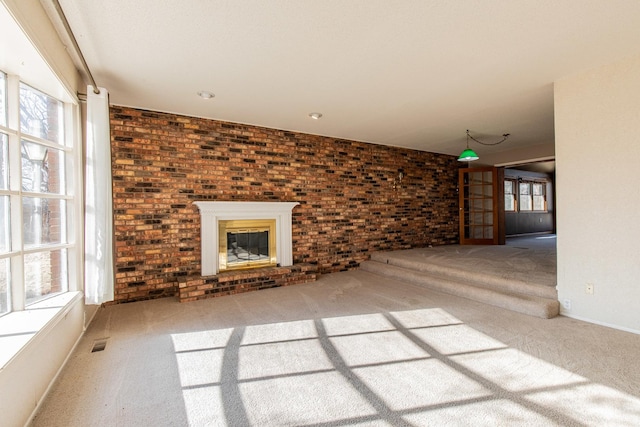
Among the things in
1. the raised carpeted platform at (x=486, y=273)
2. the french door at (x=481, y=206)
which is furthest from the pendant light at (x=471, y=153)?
the raised carpeted platform at (x=486, y=273)

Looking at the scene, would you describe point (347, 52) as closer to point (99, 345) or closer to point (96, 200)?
point (96, 200)

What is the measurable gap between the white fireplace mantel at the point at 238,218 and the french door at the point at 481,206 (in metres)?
4.83

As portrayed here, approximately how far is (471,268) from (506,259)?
50.1 inches

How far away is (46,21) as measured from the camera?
2.16 meters

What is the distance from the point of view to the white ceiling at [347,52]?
85.5 inches

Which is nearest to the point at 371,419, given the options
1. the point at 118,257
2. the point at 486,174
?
the point at 118,257

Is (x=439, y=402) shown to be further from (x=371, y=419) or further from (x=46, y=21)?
(x=46, y=21)

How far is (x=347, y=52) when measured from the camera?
273 cm

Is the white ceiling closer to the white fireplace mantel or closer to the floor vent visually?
the white fireplace mantel

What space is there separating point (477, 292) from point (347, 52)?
3.39 m

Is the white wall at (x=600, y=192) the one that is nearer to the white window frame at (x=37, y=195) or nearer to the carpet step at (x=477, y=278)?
the carpet step at (x=477, y=278)

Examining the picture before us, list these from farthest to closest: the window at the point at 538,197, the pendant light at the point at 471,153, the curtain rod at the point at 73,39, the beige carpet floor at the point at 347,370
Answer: the window at the point at 538,197
the pendant light at the point at 471,153
the curtain rod at the point at 73,39
the beige carpet floor at the point at 347,370

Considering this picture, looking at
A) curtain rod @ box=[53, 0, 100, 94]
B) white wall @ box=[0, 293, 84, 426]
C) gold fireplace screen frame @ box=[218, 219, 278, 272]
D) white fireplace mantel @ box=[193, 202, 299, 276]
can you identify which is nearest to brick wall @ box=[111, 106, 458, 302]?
white fireplace mantel @ box=[193, 202, 299, 276]

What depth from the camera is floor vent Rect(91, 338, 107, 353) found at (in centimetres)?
272
